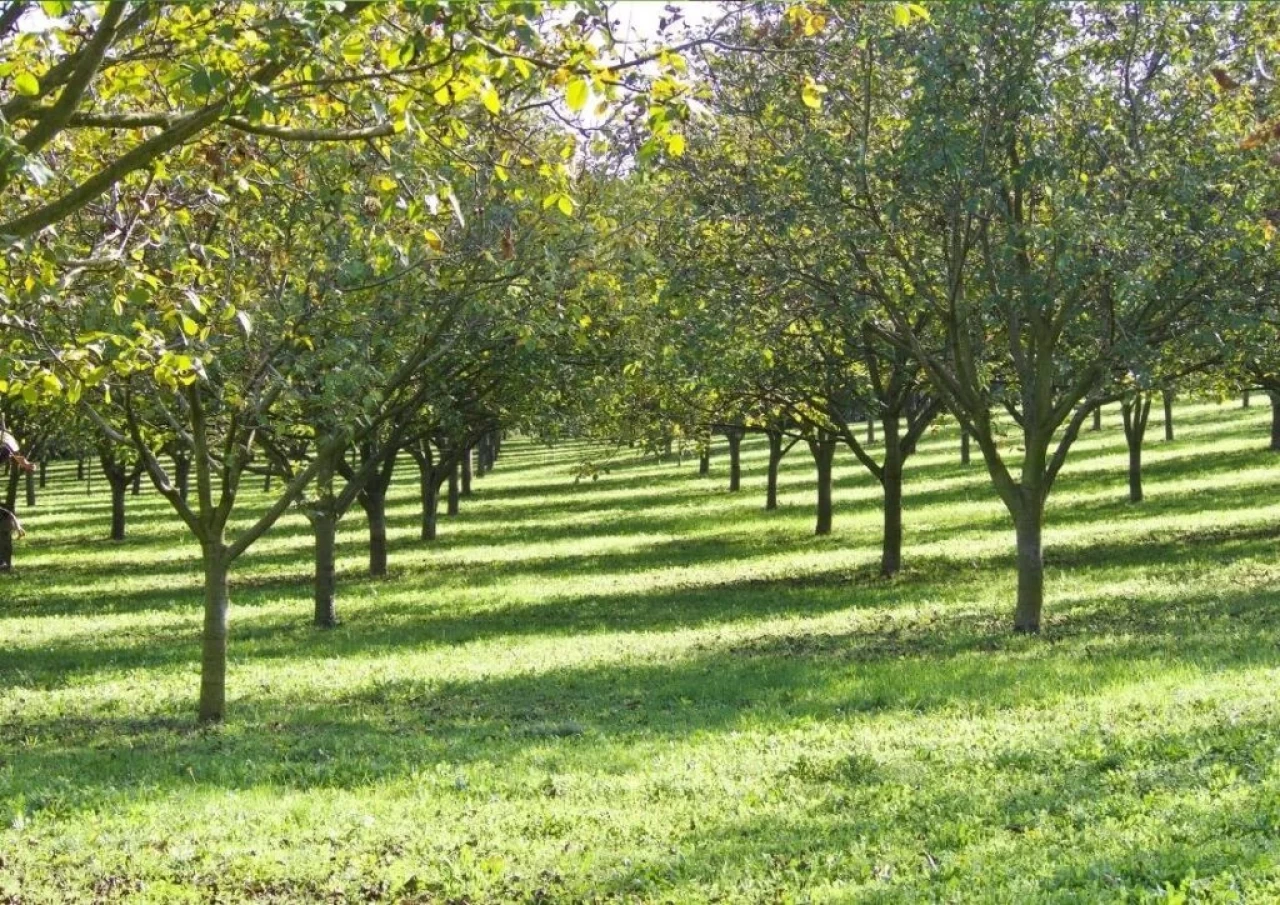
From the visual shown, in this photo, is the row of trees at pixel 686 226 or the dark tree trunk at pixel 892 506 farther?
the dark tree trunk at pixel 892 506

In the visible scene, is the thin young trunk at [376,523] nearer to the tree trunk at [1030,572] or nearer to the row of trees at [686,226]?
the row of trees at [686,226]

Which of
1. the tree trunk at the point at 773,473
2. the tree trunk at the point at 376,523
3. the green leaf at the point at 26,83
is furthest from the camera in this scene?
the tree trunk at the point at 773,473

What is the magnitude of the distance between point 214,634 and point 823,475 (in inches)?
909

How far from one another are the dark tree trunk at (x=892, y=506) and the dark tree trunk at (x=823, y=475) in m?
5.56

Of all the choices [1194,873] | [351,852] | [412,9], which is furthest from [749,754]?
[412,9]

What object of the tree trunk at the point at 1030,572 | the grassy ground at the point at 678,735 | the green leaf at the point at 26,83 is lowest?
the grassy ground at the point at 678,735

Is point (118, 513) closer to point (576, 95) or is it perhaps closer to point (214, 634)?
point (214, 634)

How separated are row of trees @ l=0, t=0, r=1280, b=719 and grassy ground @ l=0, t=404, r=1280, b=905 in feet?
8.80

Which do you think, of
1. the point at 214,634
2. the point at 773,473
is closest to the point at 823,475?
the point at 773,473

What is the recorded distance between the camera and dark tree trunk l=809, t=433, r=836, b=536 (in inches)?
1371

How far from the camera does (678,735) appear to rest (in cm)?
1259

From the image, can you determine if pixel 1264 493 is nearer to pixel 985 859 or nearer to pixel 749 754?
pixel 749 754

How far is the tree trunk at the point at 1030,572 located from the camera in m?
18.5

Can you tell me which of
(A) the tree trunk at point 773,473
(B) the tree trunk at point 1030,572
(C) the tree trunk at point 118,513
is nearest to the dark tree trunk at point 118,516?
(C) the tree trunk at point 118,513
